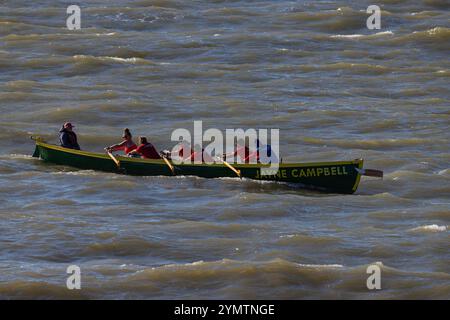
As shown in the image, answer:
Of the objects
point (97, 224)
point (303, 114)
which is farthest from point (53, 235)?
point (303, 114)

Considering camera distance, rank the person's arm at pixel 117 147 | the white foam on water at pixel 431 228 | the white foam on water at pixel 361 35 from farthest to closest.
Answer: the white foam on water at pixel 361 35 → the person's arm at pixel 117 147 → the white foam on water at pixel 431 228

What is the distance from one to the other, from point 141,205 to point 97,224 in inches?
84.0

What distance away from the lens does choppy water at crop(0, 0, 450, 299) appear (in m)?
23.5

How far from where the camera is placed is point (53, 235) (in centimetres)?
2562

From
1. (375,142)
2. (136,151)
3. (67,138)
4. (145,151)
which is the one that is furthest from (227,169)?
(375,142)

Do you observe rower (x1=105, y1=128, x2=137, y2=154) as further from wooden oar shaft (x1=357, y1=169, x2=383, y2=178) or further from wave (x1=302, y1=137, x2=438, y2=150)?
wooden oar shaft (x1=357, y1=169, x2=383, y2=178)

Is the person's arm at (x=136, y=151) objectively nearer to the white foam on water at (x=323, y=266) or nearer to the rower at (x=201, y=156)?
the rower at (x=201, y=156)

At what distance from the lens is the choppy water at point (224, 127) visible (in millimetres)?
23547

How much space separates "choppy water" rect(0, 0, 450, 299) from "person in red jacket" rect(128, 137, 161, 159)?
780 mm

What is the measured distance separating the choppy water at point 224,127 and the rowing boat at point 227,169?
301 mm

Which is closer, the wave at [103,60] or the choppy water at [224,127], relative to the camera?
the choppy water at [224,127]

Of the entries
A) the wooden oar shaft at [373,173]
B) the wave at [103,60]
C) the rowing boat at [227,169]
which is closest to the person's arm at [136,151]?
the rowing boat at [227,169]

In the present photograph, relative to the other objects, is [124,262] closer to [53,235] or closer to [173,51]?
[53,235]

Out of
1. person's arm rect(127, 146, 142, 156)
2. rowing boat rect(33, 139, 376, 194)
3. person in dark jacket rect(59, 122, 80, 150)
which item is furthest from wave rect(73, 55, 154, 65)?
person's arm rect(127, 146, 142, 156)
